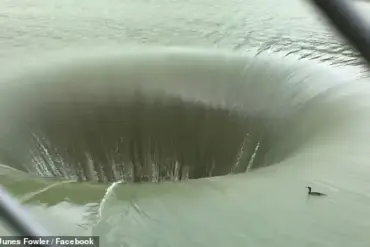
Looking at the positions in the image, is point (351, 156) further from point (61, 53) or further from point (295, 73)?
point (61, 53)

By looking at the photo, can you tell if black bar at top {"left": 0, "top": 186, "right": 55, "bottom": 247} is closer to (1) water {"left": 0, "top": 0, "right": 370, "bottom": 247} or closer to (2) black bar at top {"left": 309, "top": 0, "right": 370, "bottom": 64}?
(2) black bar at top {"left": 309, "top": 0, "right": 370, "bottom": 64}

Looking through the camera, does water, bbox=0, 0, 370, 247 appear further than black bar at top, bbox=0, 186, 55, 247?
Yes

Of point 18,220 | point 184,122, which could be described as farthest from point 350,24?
point 184,122

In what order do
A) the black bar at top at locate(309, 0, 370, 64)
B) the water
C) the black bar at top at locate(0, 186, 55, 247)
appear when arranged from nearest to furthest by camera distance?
the black bar at top at locate(309, 0, 370, 64), the black bar at top at locate(0, 186, 55, 247), the water

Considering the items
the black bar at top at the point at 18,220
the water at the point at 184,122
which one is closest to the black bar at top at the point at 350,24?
the black bar at top at the point at 18,220

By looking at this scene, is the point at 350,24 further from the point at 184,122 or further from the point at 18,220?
the point at 184,122

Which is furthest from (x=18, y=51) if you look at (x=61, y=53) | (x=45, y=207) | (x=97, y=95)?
(x=45, y=207)

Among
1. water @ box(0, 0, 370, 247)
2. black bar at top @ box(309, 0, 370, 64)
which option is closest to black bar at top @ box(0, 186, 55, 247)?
black bar at top @ box(309, 0, 370, 64)
